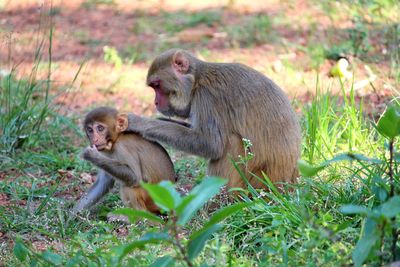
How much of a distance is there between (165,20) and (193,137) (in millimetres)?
6650

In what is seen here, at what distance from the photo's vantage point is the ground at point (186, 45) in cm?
902

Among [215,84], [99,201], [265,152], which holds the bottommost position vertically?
[99,201]

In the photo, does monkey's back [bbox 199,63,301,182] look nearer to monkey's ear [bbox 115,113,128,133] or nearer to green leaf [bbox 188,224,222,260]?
monkey's ear [bbox 115,113,128,133]

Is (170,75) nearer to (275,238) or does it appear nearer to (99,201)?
(99,201)

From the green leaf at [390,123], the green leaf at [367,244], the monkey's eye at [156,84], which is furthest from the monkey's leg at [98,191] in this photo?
the green leaf at [367,244]

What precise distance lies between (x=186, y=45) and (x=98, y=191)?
16.5 feet

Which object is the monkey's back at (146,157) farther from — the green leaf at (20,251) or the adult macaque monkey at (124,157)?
the green leaf at (20,251)

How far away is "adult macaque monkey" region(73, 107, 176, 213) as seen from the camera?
6230 mm

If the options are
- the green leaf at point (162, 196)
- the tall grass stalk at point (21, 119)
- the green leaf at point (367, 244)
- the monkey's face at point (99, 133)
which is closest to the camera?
the green leaf at point (162, 196)

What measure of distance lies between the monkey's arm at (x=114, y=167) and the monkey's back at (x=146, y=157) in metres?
0.07

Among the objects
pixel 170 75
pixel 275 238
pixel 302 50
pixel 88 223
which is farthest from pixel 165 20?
pixel 275 238

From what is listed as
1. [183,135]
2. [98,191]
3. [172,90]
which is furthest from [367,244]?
[98,191]

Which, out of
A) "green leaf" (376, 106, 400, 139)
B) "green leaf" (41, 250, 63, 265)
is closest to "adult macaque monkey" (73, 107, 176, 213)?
"green leaf" (41, 250, 63, 265)

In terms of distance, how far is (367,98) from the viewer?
8727 millimetres
